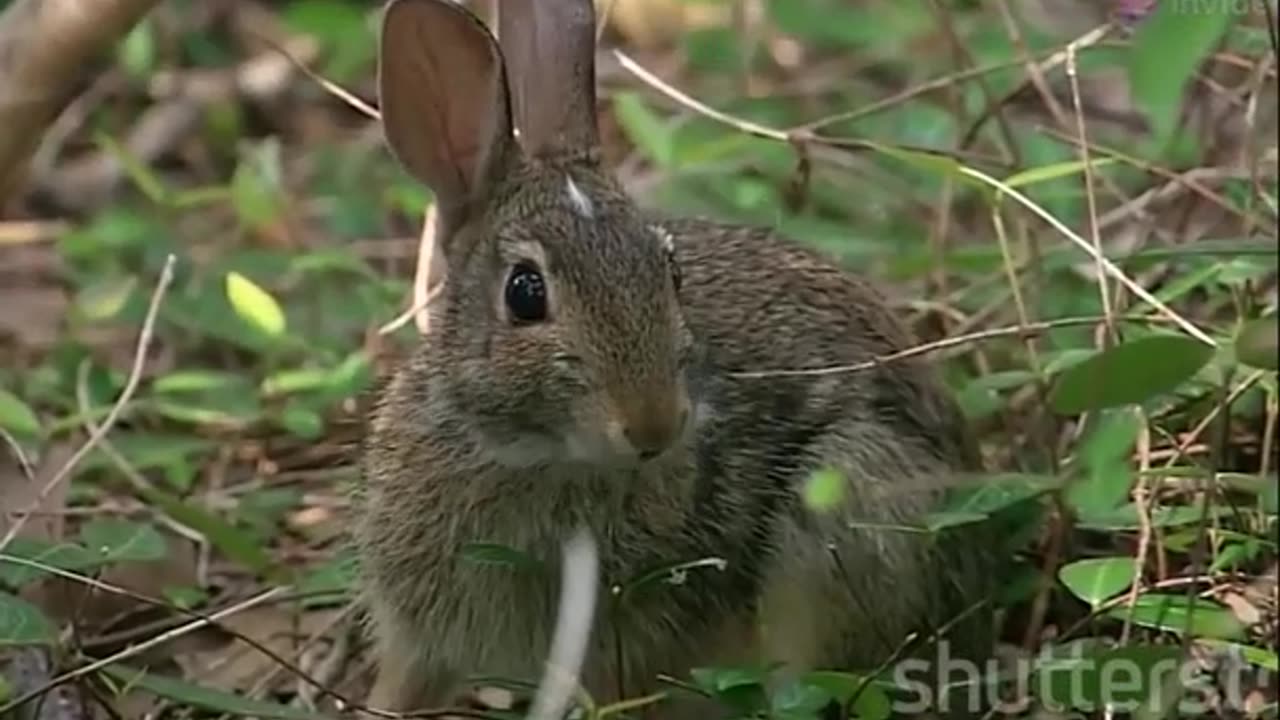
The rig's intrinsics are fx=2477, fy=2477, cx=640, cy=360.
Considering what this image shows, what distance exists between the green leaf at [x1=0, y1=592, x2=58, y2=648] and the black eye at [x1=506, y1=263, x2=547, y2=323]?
0.73m

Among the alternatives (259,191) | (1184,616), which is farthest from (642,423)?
(259,191)

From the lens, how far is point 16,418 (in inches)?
158

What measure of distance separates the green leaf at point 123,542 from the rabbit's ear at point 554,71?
79 cm

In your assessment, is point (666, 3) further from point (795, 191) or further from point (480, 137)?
point (480, 137)

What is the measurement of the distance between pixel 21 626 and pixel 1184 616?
1449 millimetres

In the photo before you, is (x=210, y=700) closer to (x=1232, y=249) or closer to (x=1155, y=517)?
(x=1155, y=517)

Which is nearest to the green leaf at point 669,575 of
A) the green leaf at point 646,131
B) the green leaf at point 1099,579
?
the green leaf at point 1099,579

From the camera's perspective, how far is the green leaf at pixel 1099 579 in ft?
9.81

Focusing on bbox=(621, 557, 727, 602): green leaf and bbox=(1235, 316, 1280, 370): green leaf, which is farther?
bbox=(621, 557, 727, 602): green leaf

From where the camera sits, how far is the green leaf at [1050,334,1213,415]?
2.43m

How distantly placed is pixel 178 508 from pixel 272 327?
0.51 m

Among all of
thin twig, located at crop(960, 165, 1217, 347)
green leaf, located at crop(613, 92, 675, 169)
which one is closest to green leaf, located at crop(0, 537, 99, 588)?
thin twig, located at crop(960, 165, 1217, 347)

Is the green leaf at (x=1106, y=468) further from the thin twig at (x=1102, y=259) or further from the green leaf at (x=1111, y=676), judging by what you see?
the thin twig at (x=1102, y=259)

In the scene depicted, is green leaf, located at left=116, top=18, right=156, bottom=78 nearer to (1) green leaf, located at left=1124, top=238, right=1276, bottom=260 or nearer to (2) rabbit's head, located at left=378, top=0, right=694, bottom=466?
(2) rabbit's head, located at left=378, top=0, right=694, bottom=466
